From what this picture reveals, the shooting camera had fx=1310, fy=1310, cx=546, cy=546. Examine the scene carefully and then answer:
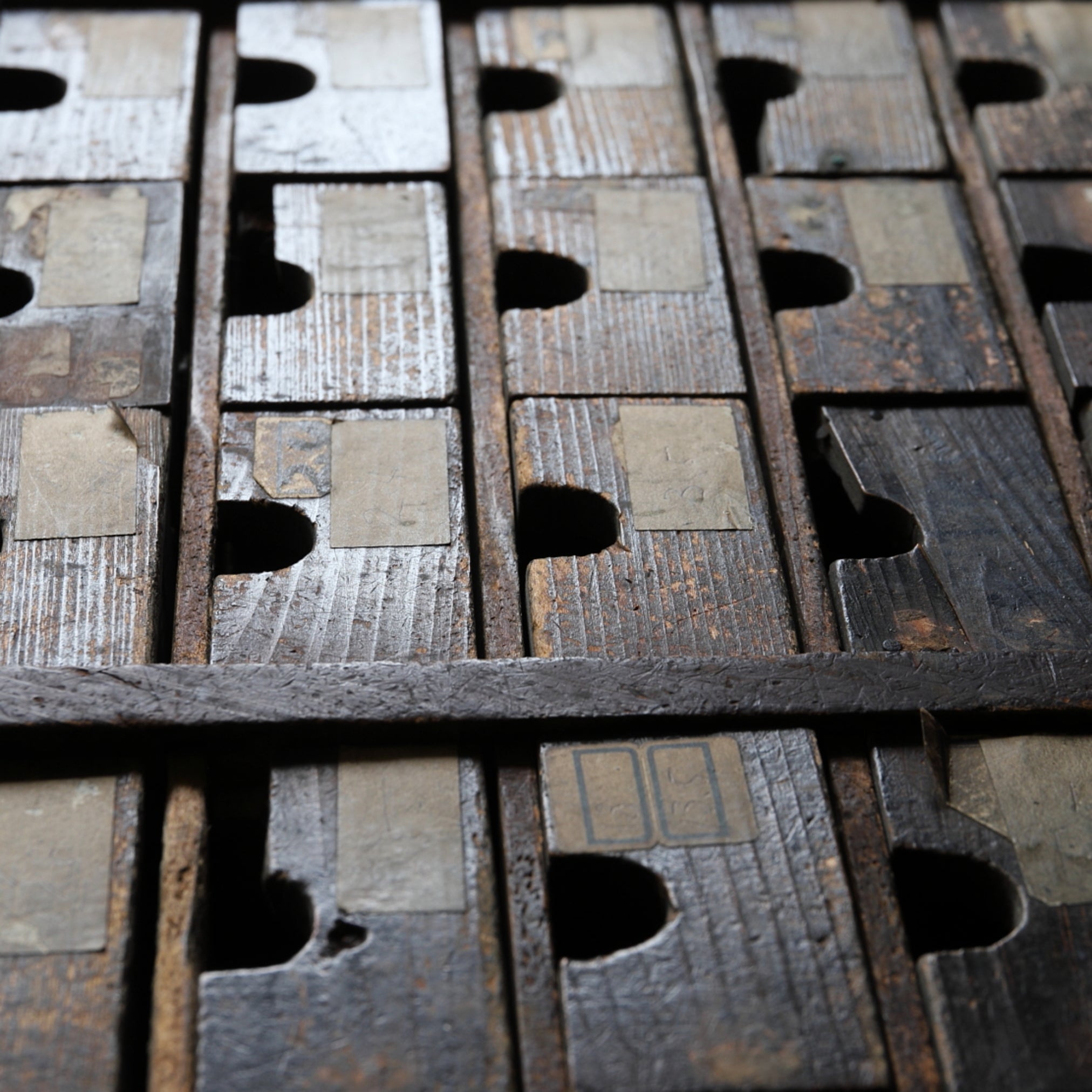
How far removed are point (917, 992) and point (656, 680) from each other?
0.51 m

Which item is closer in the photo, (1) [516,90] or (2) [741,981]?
(2) [741,981]

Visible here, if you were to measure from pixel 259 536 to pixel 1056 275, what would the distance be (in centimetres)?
157

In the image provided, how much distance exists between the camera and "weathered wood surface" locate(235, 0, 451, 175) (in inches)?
100

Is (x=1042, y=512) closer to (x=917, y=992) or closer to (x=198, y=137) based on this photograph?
(x=917, y=992)

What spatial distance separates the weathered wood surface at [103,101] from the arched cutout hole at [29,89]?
0.05ft

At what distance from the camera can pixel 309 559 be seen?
194 centimetres

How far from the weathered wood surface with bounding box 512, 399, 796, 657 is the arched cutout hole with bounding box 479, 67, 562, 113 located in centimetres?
105

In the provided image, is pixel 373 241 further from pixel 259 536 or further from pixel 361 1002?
pixel 361 1002

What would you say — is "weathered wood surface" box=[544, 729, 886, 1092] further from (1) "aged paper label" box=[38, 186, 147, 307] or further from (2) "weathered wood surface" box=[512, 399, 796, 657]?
(1) "aged paper label" box=[38, 186, 147, 307]

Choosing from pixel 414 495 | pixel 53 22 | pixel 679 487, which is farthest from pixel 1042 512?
pixel 53 22

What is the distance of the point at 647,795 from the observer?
1.72m

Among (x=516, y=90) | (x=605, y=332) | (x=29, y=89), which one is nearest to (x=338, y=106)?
(x=516, y=90)

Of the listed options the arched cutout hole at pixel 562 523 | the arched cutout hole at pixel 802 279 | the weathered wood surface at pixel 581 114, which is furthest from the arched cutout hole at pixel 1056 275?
the arched cutout hole at pixel 562 523

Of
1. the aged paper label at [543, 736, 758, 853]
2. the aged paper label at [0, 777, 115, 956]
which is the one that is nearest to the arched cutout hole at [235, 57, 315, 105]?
the aged paper label at [0, 777, 115, 956]
